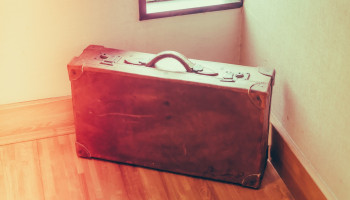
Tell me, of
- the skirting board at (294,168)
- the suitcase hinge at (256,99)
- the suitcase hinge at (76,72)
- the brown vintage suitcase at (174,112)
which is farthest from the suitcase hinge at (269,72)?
the suitcase hinge at (76,72)

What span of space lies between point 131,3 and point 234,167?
82cm

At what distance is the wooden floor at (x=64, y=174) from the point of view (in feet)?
6.03

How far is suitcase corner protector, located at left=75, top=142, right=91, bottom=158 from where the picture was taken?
6.49 feet

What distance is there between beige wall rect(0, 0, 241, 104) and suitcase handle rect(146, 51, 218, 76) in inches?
14.4

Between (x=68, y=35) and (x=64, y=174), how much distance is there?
0.59m

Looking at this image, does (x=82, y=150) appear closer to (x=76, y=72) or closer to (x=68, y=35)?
(x=76, y=72)

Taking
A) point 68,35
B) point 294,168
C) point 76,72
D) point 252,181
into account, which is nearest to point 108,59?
point 76,72

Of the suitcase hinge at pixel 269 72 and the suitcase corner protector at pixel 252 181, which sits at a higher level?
the suitcase hinge at pixel 269 72

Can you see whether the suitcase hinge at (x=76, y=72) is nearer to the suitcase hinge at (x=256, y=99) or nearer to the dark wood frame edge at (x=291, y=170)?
the suitcase hinge at (x=256, y=99)

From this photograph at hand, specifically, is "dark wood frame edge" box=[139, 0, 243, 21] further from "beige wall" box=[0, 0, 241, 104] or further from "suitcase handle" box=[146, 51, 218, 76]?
"suitcase handle" box=[146, 51, 218, 76]

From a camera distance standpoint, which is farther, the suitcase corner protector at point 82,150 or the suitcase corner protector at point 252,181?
the suitcase corner protector at point 82,150

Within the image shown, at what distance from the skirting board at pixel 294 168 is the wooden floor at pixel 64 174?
37 millimetres

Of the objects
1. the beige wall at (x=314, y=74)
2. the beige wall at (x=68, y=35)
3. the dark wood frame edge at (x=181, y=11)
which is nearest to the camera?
the beige wall at (x=314, y=74)

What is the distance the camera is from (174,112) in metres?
1.78
